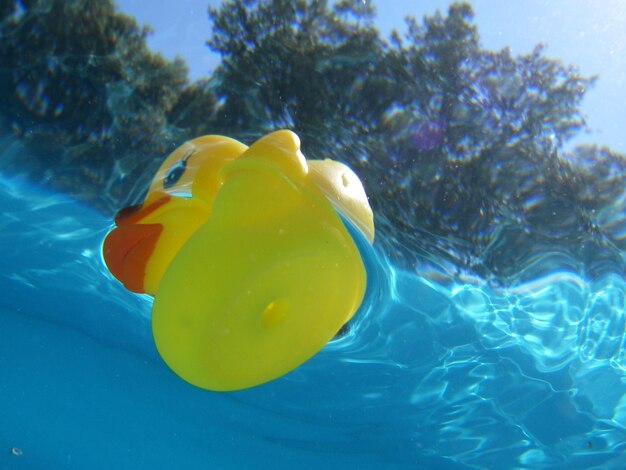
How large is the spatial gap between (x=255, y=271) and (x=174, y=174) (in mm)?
1205

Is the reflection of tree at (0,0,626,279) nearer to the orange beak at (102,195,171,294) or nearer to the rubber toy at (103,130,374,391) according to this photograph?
the rubber toy at (103,130,374,391)

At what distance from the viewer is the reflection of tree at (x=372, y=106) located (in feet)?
16.3

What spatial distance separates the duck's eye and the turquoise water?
160 inches

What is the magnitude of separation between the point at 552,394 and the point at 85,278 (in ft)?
36.4

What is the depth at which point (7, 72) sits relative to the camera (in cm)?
589

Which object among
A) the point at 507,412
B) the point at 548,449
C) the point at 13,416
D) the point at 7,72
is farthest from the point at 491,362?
the point at 13,416

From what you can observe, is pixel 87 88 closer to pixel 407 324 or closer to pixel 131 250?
pixel 131 250

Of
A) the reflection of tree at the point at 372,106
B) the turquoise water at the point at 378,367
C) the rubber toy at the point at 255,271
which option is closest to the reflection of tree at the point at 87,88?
the reflection of tree at the point at 372,106

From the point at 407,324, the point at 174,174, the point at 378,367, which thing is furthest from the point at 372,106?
the point at 378,367

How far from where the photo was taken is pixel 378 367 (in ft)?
37.6

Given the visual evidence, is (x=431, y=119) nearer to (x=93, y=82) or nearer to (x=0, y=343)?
(x=93, y=82)

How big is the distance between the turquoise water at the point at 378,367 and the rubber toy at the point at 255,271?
436 centimetres

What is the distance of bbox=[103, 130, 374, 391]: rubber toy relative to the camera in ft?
7.27

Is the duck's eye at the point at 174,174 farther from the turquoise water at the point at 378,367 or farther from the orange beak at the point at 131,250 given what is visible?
the turquoise water at the point at 378,367
